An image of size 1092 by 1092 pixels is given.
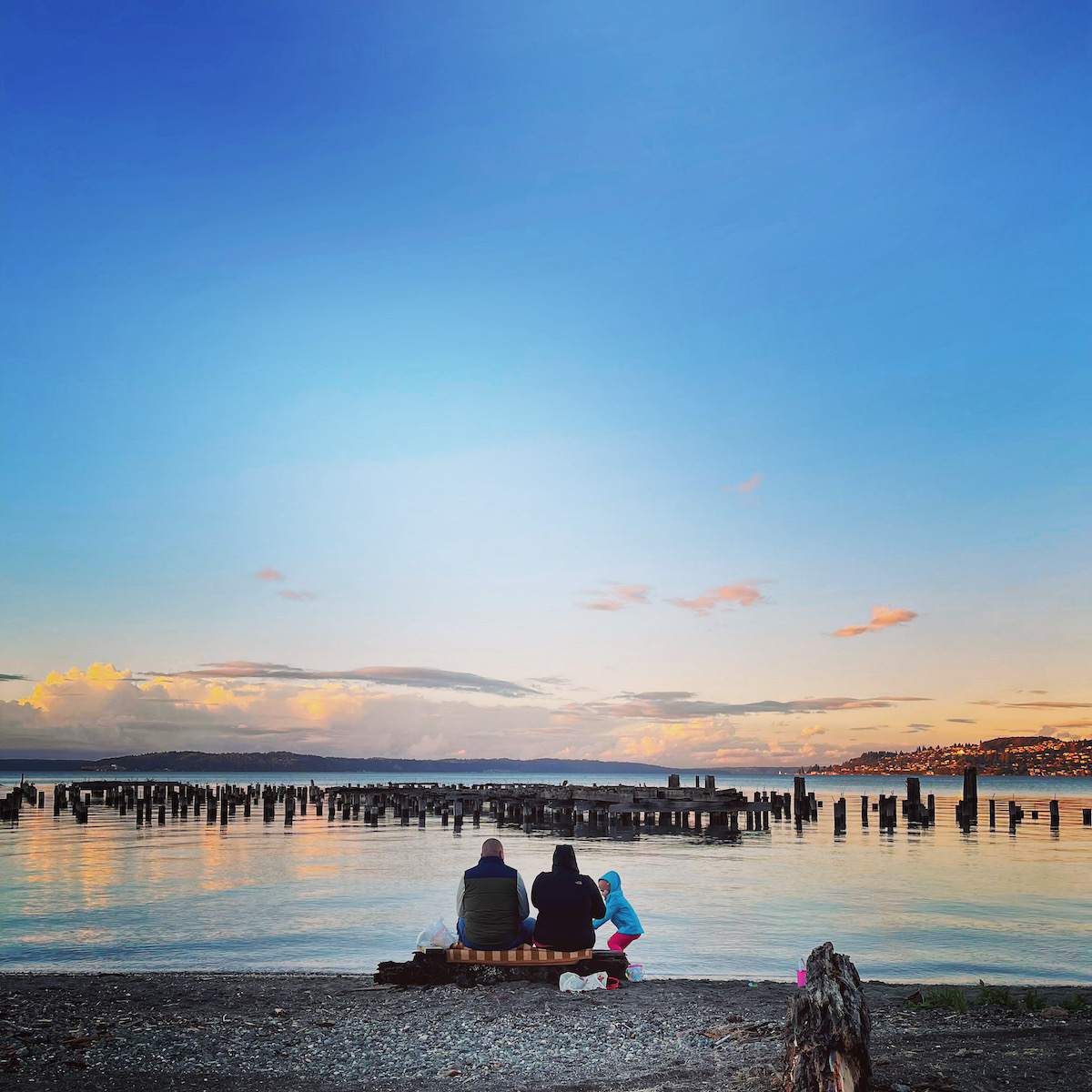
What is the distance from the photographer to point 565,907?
1188cm

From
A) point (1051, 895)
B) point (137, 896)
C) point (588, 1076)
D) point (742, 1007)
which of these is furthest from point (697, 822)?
point (588, 1076)

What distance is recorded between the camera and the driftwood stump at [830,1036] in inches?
267

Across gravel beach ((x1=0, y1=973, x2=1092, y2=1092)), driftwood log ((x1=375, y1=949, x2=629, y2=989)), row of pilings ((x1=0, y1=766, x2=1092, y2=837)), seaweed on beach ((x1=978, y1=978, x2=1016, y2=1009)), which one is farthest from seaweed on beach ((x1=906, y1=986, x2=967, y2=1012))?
row of pilings ((x1=0, y1=766, x2=1092, y2=837))

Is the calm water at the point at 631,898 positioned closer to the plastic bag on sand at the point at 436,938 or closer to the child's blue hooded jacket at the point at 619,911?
the child's blue hooded jacket at the point at 619,911

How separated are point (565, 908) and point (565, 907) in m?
0.02

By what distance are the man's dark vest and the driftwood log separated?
0.36 metres

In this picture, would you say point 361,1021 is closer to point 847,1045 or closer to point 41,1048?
point 41,1048

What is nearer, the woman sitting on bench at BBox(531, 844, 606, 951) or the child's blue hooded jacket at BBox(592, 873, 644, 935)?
the woman sitting on bench at BBox(531, 844, 606, 951)

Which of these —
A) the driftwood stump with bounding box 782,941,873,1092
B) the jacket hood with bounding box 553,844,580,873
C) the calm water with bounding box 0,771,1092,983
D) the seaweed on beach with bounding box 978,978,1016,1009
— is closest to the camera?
the driftwood stump with bounding box 782,941,873,1092

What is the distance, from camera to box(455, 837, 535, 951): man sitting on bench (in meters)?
11.9

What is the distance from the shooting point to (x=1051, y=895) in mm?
24875

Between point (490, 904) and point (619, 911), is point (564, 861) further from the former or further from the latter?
point (619, 911)

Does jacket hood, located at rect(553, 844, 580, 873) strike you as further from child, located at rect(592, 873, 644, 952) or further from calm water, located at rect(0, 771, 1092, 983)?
calm water, located at rect(0, 771, 1092, 983)

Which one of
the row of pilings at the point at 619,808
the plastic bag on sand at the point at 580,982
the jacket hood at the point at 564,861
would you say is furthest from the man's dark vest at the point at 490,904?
the row of pilings at the point at 619,808
